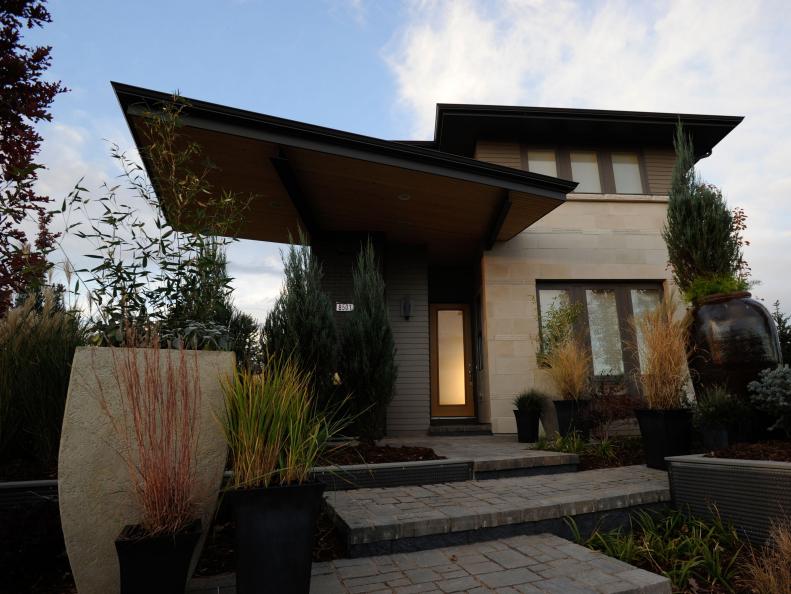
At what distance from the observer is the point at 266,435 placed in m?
1.70

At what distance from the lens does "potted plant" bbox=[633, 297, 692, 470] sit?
11.5ft

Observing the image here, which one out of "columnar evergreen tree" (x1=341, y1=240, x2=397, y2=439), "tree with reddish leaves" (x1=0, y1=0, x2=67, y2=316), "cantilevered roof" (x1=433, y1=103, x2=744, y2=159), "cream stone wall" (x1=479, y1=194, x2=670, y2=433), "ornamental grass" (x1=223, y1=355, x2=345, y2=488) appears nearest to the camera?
"ornamental grass" (x1=223, y1=355, x2=345, y2=488)

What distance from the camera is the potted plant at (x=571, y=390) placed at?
481cm

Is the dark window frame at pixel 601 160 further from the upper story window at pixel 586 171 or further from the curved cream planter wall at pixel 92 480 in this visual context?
the curved cream planter wall at pixel 92 480

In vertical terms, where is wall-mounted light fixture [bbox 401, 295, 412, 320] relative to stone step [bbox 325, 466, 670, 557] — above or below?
above

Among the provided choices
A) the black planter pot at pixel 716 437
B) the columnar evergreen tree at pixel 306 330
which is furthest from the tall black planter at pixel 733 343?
the columnar evergreen tree at pixel 306 330

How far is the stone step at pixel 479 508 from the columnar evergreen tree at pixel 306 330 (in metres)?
1.24

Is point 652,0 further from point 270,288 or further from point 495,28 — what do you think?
point 270,288

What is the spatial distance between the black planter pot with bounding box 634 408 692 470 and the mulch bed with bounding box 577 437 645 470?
1.39ft

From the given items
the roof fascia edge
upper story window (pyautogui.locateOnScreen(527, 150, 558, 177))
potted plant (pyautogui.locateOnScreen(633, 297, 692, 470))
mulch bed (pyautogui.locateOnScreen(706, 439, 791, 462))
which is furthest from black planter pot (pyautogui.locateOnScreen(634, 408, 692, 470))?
upper story window (pyautogui.locateOnScreen(527, 150, 558, 177))

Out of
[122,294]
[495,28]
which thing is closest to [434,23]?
[495,28]

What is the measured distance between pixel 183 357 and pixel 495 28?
7300 millimetres

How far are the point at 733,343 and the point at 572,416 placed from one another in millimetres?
1891

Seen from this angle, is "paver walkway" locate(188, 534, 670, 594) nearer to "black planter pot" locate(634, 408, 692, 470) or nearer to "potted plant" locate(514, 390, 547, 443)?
"black planter pot" locate(634, 408, 692, 470)
